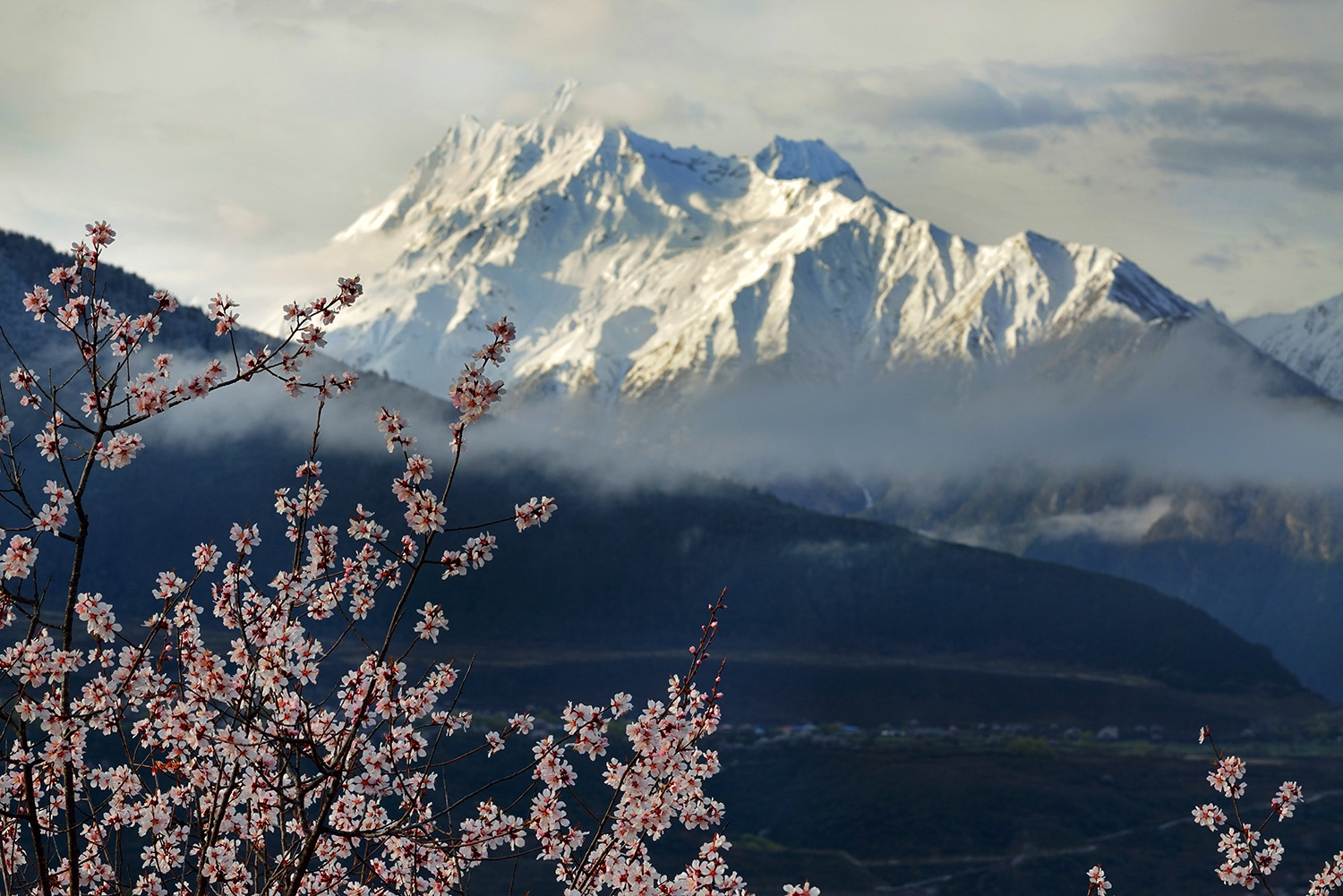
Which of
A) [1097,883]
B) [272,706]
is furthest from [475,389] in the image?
[1097,883]

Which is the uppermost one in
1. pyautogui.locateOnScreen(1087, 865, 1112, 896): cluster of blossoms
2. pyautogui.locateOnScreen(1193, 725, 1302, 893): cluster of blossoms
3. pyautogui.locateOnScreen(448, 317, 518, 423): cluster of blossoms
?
pyautogui.locateOnScreen(448, 317, 518, 423): cluster of blossoms

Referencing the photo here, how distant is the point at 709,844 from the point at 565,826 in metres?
1.72

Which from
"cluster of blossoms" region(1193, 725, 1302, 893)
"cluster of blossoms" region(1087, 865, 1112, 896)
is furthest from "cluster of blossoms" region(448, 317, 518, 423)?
"cluster of blossoms" region(1193, 725, 1302, 893)

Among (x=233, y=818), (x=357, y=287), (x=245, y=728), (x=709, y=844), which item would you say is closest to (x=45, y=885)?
(x=245, y=728)

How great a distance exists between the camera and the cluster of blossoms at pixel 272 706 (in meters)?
12.5

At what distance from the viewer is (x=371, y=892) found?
17.7 meters

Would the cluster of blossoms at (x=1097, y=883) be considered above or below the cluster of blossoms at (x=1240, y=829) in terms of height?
below

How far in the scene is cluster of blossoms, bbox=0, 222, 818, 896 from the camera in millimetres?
12531

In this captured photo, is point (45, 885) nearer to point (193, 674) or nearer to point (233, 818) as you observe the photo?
point (193, 674)

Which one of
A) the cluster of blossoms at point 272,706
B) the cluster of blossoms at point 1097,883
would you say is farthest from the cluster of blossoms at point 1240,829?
the cluster of blossoms at point 272,706

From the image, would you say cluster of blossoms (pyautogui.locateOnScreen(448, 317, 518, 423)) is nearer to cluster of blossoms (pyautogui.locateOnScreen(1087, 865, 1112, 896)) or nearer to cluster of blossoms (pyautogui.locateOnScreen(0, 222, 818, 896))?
cluster of blossoms (pyautogui.locateOnScreen(0, 222, 818, 896))

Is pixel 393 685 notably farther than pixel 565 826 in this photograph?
No

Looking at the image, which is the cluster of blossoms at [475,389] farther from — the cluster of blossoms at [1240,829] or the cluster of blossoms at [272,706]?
the cluster of blossoms at [1240,829]

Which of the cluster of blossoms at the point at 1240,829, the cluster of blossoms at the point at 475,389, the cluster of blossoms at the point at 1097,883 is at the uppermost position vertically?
the cluster of blossoms at the point at 475,389
